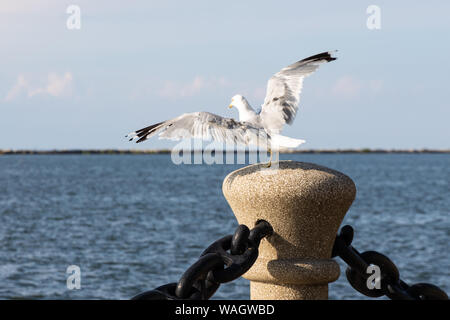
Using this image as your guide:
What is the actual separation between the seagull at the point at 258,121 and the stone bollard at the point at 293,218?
9.9 inches

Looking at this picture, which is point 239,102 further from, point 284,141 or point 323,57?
point 323,57

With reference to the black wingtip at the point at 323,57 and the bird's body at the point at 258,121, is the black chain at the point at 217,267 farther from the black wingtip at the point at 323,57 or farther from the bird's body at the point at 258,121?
the black wingtip at the point at 323,57

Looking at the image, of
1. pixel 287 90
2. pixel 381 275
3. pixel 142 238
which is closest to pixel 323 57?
pixel 287 90

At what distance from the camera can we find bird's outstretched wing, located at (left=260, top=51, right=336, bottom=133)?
464cm

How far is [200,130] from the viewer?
400 cm

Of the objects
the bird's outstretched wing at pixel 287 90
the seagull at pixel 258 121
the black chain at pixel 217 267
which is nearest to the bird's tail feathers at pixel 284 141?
the seagull at pixel 258 121

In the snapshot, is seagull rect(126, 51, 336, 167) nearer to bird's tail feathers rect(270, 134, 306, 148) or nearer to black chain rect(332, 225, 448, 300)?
bird's tail feathers rect(270, 134, 306, 148)

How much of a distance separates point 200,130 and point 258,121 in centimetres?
66

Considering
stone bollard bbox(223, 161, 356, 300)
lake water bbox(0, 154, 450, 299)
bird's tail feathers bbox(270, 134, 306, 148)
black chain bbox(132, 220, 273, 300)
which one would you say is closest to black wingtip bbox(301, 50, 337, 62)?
bird's tail feathers bbox(270, 134, 306, 148)

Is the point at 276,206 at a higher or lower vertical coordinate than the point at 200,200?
higher

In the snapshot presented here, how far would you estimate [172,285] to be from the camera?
356cm
